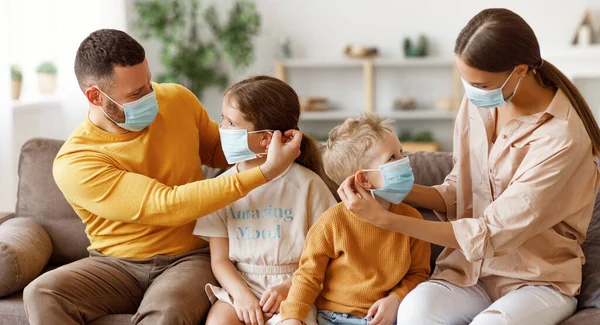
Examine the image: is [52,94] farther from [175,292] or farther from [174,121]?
[175,292]

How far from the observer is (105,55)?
2.22m

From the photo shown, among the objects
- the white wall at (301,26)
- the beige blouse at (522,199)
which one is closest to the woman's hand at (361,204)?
the beige blouse at (522,199)

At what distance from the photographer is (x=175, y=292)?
2.08 meters

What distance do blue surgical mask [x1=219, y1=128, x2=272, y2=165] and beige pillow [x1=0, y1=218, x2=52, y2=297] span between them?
30.6 inches

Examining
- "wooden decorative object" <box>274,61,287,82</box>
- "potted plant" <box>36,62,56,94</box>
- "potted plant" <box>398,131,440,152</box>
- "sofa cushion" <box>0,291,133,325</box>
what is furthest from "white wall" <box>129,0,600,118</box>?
"sofa cushion" <box>0,291,133,325</box>

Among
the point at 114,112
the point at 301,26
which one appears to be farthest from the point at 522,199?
the point at 301,26

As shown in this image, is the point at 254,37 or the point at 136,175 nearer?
the point at 136,175

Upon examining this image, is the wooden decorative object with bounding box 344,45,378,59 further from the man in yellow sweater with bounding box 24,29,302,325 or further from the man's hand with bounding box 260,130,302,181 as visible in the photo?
the man's hand with bounding box 260,130,302,181

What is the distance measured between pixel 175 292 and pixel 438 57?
16.1 ft

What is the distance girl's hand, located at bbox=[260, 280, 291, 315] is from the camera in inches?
80.5

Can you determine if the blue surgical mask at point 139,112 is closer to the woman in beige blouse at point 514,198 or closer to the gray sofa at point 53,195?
the gray sofa at point 53,195

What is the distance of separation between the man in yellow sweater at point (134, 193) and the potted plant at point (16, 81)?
2.57m

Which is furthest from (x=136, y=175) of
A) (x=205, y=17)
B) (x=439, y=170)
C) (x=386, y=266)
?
(x=205, y=17)

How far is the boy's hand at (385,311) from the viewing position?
1925 mm
